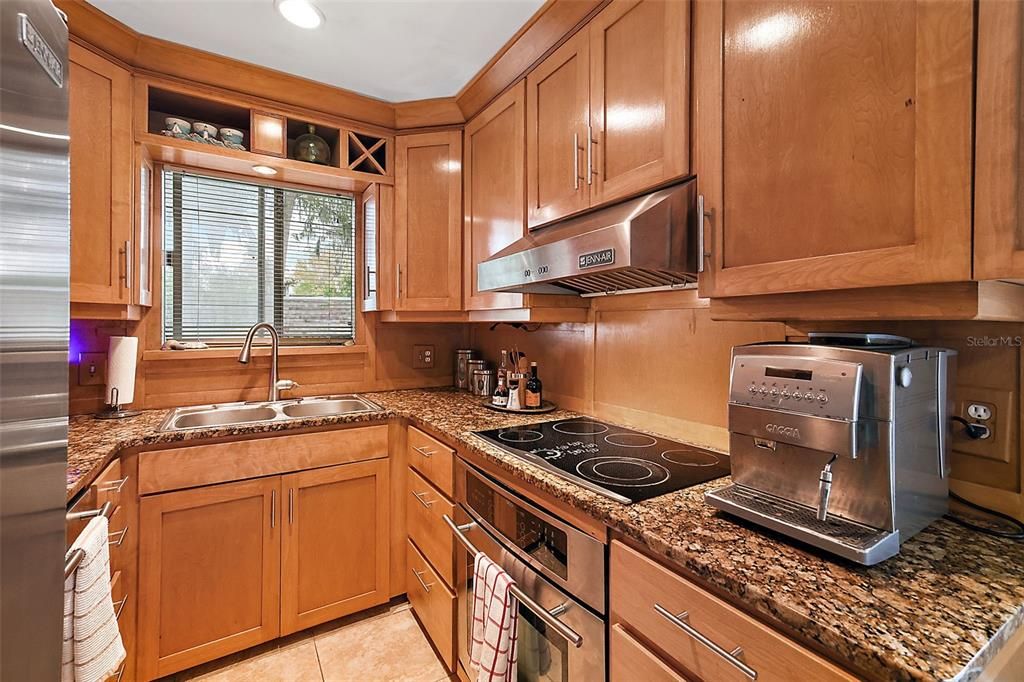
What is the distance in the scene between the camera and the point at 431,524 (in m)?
1.81

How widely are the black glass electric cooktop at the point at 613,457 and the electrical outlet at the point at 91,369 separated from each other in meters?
1.73

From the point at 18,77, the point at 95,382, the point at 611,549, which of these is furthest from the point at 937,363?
the point at 95,382

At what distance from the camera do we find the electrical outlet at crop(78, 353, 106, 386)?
1.94m

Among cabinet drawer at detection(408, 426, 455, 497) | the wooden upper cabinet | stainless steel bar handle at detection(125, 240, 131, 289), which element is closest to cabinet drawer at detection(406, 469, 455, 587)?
cabinet drawer at detection(408, 426, 455, 497)

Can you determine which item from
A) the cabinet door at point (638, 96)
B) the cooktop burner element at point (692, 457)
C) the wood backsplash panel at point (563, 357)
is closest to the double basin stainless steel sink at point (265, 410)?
the wood backsplash panel at point (563, 357)

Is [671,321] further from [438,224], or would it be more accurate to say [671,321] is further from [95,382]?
[95,382]

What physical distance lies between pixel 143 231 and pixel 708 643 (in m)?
2.41

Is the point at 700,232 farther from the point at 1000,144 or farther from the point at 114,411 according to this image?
the point at 114,411

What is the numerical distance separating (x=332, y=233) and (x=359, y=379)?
0.86m

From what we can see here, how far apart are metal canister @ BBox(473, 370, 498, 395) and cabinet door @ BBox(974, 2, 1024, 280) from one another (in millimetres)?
2059

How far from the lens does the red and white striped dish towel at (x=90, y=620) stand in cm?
107

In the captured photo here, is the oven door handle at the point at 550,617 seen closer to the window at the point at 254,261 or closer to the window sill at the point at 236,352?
the window sill at the point at 236,352

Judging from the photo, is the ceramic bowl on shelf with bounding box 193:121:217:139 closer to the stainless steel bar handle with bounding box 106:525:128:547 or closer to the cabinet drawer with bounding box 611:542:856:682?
the stainless steel bar handle with bounding box 106:525:128:547

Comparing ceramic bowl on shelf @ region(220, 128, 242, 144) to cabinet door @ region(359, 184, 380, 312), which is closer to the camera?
ceramic bowl on shelf @ region(220, 128, 242, 144)
